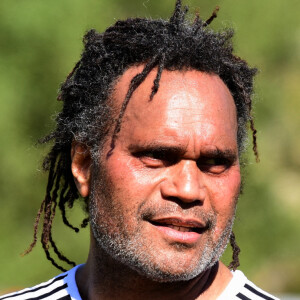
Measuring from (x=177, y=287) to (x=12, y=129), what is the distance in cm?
669

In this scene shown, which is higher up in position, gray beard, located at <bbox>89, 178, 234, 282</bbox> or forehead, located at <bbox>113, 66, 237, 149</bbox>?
forehead, located at <bbox>113, 66, 237, 149</bbox>

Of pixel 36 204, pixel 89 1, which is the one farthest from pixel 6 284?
pixel 89 1

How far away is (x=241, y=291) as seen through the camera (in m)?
3.74

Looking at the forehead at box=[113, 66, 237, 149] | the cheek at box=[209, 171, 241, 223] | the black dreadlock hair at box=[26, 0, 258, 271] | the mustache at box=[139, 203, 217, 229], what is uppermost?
the black dreadlock hair at box=[26, 0, 258, 271]

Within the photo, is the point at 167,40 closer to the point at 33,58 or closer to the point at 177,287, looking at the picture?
the point at 177,287

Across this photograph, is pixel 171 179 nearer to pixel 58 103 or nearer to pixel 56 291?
pixel 56 291

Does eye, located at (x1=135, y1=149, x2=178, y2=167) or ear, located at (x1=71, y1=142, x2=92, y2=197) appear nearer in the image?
eye, located at (x1=135, y1=149, x2=178, y2=167)

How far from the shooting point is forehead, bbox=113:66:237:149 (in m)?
3.54

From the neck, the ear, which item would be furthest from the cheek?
the ear

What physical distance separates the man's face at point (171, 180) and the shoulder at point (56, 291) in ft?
1.56

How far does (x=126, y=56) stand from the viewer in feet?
12.8

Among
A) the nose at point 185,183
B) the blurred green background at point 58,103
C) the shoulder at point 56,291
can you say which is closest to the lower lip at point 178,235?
the nose at point 185,183

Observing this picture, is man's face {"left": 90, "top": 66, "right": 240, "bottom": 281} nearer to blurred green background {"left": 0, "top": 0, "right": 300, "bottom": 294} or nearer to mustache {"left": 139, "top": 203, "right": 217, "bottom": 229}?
mustache {"left": 139, "top": 203, "right": 217, "bottom": 229}

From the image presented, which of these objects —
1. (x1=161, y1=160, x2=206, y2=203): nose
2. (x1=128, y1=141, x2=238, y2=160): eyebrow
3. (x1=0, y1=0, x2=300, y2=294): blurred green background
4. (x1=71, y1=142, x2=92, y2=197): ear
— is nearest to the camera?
(x1=161, y1=160, x2=206, y2=203): nose
